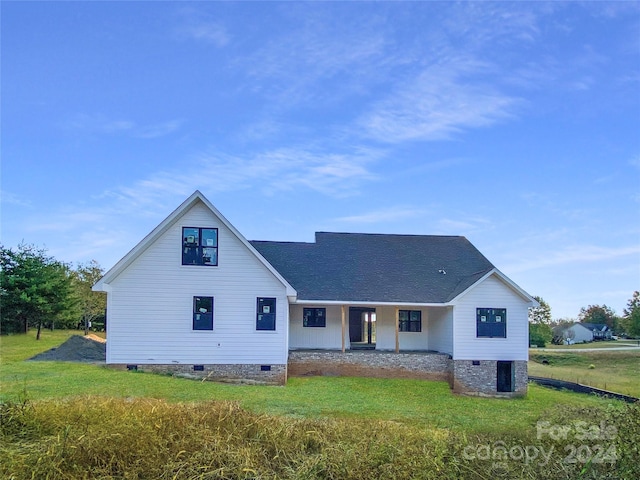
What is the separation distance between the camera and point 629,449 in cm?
496

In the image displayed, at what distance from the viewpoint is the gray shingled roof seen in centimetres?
2164

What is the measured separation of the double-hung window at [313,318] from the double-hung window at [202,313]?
16.7ft

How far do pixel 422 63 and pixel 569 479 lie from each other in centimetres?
1297

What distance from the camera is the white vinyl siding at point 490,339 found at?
67.4ft

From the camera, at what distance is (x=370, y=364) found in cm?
2083

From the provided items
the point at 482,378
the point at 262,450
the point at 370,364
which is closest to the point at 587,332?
the point at 482,378

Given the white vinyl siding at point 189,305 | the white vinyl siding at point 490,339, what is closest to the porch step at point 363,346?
the white vinyl siding at point 490,339

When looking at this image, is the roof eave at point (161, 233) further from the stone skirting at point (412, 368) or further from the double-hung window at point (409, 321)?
the double-hung window at point (409, 321)

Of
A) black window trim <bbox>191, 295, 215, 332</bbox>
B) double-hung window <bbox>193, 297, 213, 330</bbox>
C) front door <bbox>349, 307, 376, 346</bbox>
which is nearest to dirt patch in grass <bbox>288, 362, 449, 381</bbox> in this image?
front door <bbox>349, 307, 376, 346</bbox>

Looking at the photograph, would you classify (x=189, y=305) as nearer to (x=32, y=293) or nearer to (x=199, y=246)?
(x=199, y=246)

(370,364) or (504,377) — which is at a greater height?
(370,364)

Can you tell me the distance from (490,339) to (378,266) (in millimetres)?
6003

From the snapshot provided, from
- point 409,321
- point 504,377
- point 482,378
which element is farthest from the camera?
point 409,321

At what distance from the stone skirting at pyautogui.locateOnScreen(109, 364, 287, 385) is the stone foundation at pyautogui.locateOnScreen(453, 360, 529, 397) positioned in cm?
695
